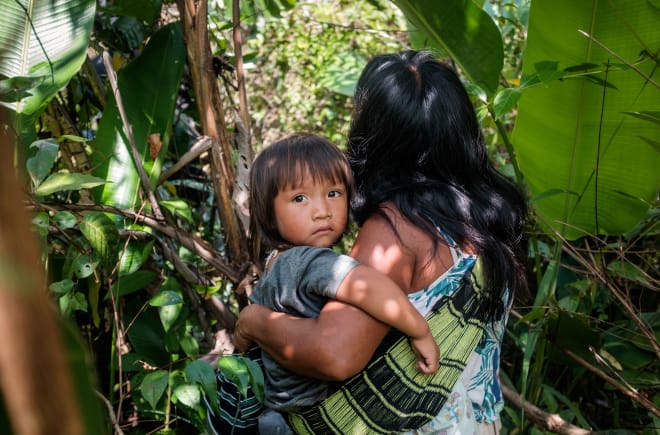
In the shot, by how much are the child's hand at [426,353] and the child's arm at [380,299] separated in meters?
0.03

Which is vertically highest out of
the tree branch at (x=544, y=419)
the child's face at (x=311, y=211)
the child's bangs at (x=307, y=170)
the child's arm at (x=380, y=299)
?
the child's bangs at (x=307, y=170)

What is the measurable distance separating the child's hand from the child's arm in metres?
0.03

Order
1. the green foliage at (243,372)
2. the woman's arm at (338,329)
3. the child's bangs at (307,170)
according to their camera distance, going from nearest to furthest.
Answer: the woman's arm at (338,329), the green foliage at (243,372), the child's bangs at (307,170)

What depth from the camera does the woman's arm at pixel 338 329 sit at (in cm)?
125

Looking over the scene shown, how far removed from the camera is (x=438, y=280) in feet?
4.55

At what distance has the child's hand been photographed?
4.44 feet

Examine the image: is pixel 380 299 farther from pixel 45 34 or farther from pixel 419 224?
pixel 45 34

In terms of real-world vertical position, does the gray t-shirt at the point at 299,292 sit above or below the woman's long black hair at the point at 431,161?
below

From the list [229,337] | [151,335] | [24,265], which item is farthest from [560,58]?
[24,265]

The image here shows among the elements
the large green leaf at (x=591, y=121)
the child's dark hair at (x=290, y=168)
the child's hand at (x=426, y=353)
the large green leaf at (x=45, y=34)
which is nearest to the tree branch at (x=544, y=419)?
the large green leaf at (x=591, y=121)

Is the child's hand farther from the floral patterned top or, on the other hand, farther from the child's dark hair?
the child's dark hair

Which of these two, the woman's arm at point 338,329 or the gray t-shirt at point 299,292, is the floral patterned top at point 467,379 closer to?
the woman's arm at point 338,329

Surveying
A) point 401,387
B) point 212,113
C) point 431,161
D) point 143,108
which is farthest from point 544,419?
point 143,108

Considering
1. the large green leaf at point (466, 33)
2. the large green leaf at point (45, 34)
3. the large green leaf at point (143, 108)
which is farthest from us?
the large green leaf at point (143, 108)
